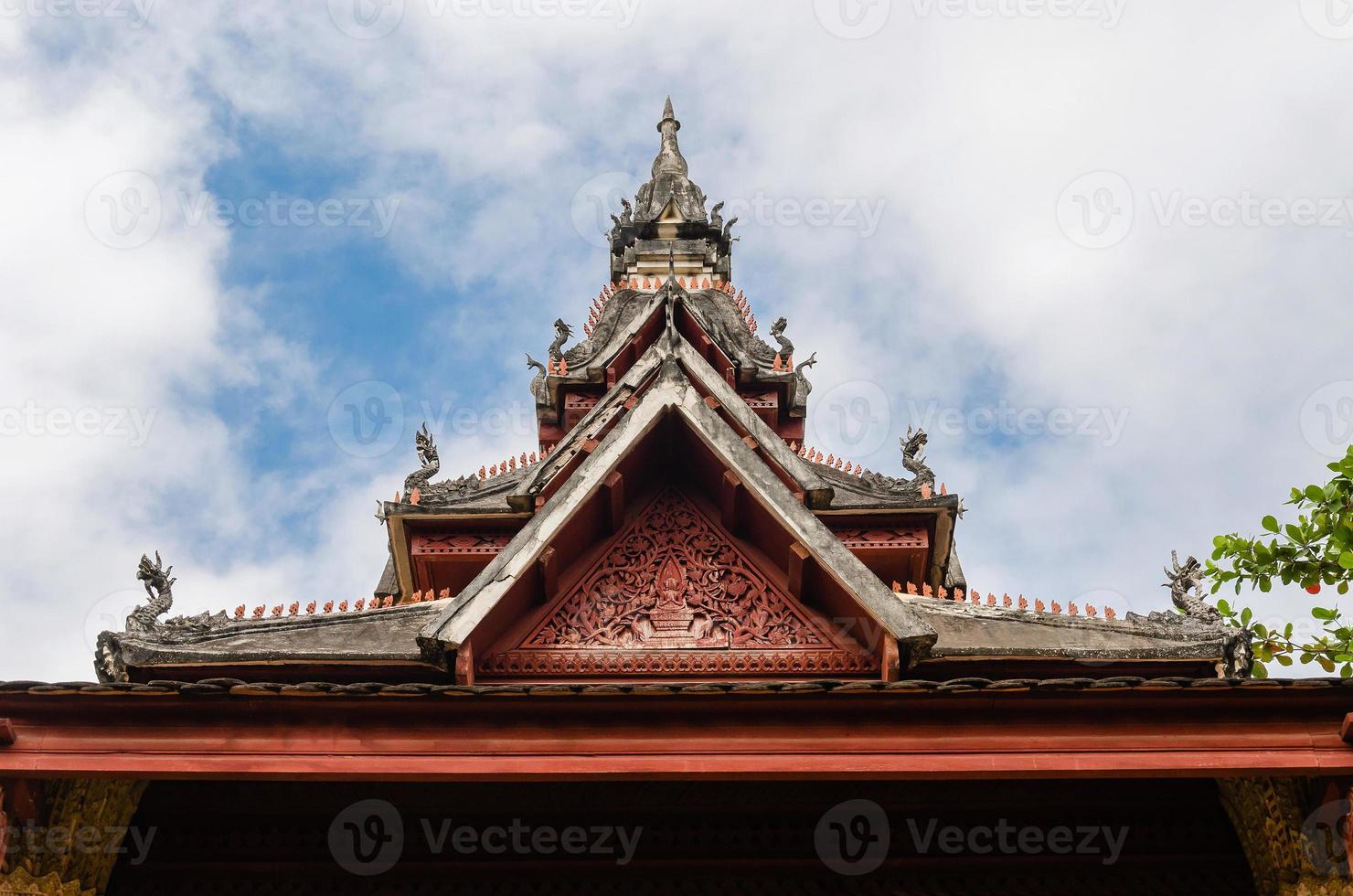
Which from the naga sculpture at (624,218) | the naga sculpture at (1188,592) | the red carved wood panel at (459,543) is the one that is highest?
the naga sculpture at (624,218)

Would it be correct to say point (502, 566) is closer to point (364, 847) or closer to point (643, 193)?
point (364, 847)

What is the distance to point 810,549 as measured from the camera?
805 cm

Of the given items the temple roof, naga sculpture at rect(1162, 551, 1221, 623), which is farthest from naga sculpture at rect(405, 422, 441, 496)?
naga sculpture at rect(1162, 551, 1221, 623)

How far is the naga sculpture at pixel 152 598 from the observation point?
25.5 feet

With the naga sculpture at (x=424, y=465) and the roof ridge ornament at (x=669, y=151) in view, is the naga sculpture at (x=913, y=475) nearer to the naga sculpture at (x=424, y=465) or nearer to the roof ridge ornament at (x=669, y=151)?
the naga sculpture at (x=424, y=465)

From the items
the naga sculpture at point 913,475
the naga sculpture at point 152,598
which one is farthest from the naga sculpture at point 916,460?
the naga sculpture at point 152,598

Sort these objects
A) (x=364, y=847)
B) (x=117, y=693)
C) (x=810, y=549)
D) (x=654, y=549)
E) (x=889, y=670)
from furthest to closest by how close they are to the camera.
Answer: (x=654, y=549)
(x=810, y=549)
(x=889, y=670)
(x=364, y=847)
(x=117, y=693)

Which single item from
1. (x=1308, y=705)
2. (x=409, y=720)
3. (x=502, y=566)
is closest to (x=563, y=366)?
(x=502, y=566)

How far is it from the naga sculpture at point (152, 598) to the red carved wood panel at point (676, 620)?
198 centimetres

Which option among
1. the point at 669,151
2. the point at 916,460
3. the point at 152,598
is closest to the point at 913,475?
the point at 916,460

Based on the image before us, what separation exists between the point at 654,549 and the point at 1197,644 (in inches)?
137

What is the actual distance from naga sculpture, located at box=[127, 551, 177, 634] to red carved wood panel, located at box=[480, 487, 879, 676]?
1982mm

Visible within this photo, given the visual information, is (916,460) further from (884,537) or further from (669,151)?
(669,151)

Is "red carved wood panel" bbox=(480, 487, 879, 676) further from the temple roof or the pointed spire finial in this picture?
the pointed spire finial
